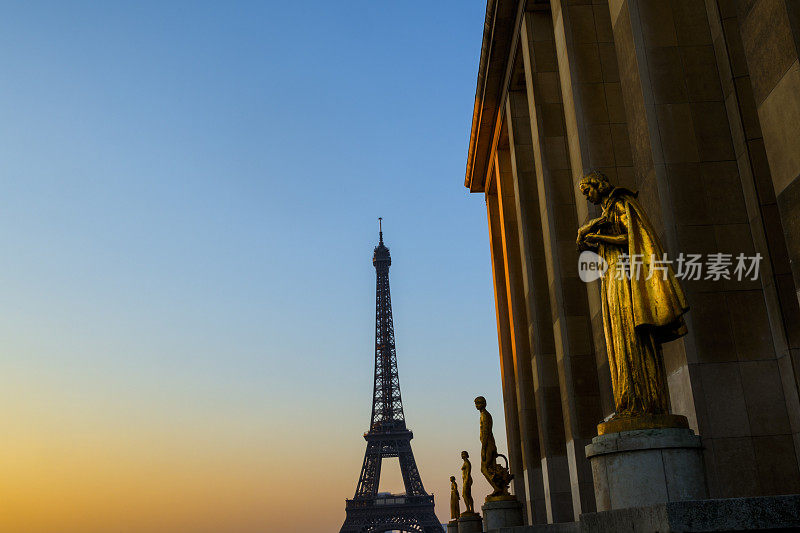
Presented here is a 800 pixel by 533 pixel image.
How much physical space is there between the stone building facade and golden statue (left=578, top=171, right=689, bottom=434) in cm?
201

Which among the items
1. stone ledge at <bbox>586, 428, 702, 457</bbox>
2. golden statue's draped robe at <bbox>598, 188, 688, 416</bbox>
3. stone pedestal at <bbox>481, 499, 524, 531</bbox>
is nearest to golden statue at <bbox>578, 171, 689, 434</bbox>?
golden statue's draped robe at <bbox>598, 188, 688, 416</bbox>

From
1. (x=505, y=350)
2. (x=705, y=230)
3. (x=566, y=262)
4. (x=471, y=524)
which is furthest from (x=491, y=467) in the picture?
(x=705, y=230)

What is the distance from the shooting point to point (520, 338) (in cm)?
2988

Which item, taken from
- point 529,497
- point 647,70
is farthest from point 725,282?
point 529,497

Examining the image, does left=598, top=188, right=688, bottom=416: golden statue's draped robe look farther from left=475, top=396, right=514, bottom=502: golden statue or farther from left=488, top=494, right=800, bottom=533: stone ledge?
left=475, top=396, right=514, bottom=502: golden statue

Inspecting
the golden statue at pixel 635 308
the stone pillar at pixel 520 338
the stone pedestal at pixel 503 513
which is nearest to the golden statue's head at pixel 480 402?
the stone pedestal at pixel 503 513

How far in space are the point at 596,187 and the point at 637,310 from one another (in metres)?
1.75

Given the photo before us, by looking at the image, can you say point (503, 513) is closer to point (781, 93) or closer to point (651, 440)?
point (651, 440)

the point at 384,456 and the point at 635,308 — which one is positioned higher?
the point at 384,456

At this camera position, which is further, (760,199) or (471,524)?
(471,524)

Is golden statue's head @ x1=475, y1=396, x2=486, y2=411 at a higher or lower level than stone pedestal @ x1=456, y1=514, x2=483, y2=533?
higher

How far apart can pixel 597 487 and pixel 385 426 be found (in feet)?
350

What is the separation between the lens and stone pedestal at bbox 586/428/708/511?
8281mm

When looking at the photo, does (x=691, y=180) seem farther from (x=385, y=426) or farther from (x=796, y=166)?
(x=385, y=426)
